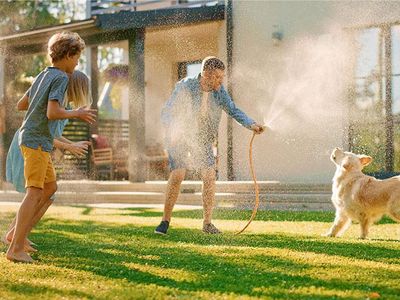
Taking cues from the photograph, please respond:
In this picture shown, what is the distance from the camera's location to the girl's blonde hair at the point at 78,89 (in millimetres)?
4676

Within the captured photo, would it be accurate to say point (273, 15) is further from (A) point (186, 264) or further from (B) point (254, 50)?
(A) point (186, 264)

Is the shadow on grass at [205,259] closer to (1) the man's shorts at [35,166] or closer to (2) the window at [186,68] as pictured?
(1) the man's shorts at [35,166]

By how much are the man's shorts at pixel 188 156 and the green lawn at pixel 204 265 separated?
2.04 feet

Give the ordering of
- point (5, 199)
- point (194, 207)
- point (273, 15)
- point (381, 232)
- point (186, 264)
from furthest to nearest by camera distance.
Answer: point (5, 199)
point (273, 15)
point (194, 207)
point (381, 232)
point (186, 264)

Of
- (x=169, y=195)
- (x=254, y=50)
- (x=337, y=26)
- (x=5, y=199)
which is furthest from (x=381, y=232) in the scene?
(x=5, y=199)

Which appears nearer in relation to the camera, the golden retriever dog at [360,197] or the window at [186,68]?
the golden retriever dog at [360,197]

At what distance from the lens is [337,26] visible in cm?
1037

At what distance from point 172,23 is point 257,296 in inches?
349

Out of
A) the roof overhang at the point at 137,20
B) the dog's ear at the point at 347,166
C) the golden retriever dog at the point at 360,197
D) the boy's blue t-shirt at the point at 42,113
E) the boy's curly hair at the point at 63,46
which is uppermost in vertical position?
the roof overhang at the point at 137,20

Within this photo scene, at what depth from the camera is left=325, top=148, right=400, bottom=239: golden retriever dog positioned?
19.1ft

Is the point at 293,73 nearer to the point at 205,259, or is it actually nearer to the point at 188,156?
the point at 188,156

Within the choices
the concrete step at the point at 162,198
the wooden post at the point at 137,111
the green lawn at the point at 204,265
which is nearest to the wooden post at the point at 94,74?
the wooden post at the point at 137,111

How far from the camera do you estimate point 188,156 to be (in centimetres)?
585

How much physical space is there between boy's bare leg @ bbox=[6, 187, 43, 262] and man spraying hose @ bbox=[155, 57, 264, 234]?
1798 millimetres
